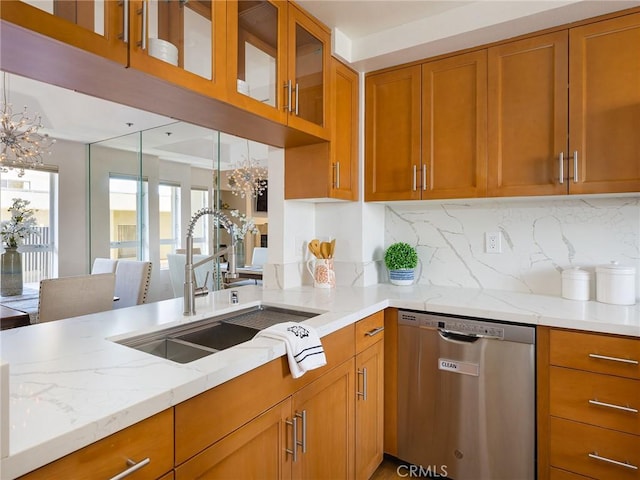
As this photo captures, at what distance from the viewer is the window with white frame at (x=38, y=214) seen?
4246 millimetres

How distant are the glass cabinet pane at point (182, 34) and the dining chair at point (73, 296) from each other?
5.74 ft

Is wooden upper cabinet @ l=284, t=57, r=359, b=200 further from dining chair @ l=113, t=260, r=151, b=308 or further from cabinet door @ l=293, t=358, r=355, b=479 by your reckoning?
dining chair @ l=113, t=260, r=151, b=308

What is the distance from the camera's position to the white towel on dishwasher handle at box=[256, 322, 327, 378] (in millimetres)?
1188

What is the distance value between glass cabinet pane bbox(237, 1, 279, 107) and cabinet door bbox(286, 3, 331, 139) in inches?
3.8

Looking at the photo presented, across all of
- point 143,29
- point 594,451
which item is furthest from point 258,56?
point 594,451

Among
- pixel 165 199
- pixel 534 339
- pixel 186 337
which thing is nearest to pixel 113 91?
pixel 186 337

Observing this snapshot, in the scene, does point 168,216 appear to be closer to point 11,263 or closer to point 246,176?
point 246,176

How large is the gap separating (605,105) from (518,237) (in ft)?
2.57

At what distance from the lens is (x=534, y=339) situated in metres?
1.59

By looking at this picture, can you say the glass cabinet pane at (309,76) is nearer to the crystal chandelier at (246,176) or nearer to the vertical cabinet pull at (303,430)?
the vertical cabinet pull at (303,430)

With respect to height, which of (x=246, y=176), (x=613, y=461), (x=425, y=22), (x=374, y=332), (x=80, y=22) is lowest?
(x=613, y=461)

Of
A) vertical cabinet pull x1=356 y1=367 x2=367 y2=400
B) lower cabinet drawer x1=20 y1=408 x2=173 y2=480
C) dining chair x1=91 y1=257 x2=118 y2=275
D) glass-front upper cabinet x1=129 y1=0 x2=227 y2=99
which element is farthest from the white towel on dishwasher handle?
dining chair x1=91 y1=257 x2=118 y2=275

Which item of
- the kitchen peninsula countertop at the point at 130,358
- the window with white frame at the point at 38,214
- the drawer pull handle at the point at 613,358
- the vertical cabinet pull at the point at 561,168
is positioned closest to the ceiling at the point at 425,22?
the vertical cabinet pull at the point at 561,168

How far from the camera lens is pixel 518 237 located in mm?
2180
